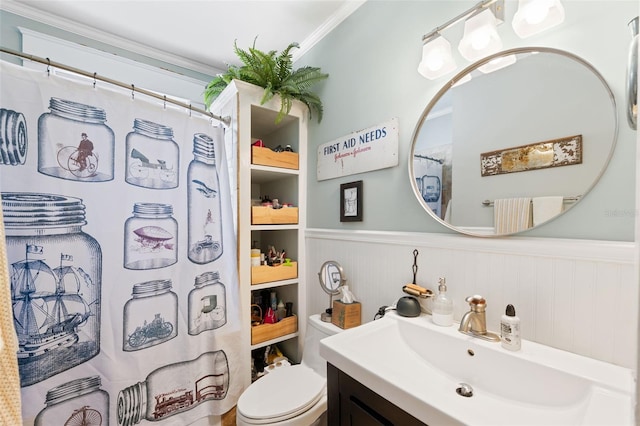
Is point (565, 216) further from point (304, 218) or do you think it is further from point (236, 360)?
point (236, 360)

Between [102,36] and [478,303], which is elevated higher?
[102,36]

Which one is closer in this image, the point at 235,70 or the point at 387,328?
the point at 387,328

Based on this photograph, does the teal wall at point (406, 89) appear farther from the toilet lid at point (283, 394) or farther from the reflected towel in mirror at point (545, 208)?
the toilet lid at point (283, 394)

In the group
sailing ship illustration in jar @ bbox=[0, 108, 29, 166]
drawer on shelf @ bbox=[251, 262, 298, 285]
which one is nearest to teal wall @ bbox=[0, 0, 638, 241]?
drawer on shelf @ bbox=[251, 262, 298, 285]

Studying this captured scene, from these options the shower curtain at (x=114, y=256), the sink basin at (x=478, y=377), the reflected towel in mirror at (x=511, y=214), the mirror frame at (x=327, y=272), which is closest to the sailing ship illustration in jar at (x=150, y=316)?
the shower curtain at (x=114, y=256)

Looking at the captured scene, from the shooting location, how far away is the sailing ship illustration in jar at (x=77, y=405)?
3.51 feet

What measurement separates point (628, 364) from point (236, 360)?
5.32ft

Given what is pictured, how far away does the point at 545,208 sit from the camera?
2.87ft

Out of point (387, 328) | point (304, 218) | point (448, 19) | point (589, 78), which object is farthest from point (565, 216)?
point (304, 218)

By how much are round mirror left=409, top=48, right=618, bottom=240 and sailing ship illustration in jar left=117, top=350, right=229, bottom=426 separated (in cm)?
141

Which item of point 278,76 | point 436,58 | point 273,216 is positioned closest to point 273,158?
point 273,216

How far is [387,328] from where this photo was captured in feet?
3.45

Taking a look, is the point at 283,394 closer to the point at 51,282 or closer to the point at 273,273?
the point at 273,273

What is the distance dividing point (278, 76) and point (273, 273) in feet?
4.02
